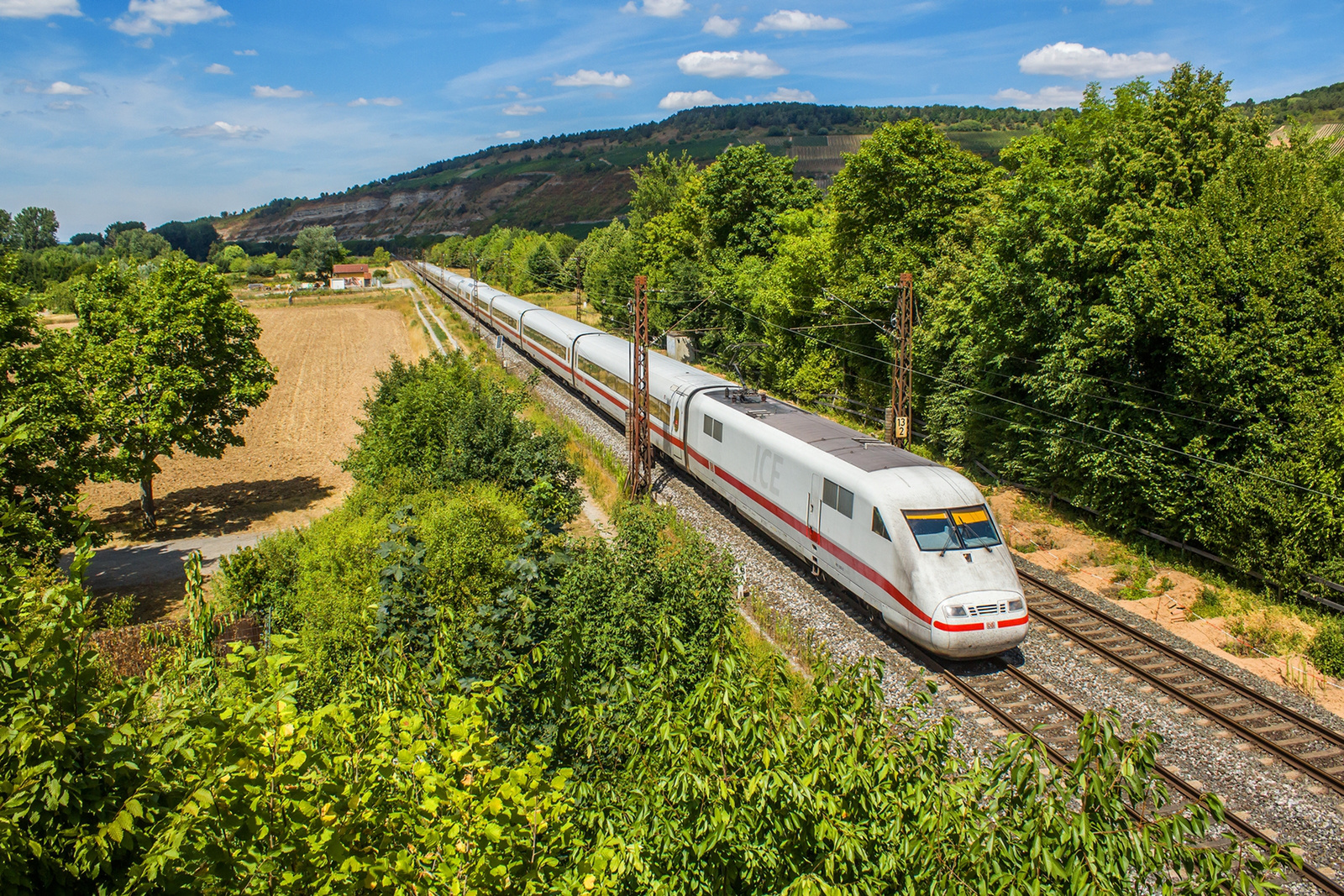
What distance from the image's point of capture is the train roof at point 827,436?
14.8 meters

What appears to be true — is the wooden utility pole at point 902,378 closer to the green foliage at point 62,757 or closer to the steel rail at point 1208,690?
the steel rail at point 1208,690

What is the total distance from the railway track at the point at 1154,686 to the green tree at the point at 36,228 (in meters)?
183

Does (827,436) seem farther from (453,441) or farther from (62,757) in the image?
(62,757)

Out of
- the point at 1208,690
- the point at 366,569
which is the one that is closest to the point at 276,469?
the point at 366,569

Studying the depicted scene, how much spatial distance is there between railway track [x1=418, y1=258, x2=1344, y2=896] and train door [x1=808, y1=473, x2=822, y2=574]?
1529 millimetres

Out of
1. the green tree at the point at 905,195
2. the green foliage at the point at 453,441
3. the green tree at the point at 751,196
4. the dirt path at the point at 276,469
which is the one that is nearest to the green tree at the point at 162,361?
the dirt path at the point at 276,469

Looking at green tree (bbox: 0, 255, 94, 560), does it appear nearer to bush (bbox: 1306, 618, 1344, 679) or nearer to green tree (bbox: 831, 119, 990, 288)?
bush (bbox: 1306, 618, 1344, 679)

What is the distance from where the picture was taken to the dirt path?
25.6m

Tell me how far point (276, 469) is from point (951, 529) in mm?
27799

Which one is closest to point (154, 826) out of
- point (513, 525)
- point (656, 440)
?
point (513, 525)

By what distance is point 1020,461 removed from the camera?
73.3 feet

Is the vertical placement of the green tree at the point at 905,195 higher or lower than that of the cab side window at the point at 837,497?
higher

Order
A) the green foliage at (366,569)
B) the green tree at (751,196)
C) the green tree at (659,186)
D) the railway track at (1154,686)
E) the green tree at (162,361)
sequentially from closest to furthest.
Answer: the green foliage at (366,569), the railway track at (1154,686), the green tree at (162,361), the green tree at (751,196), the green tree at (659,186)

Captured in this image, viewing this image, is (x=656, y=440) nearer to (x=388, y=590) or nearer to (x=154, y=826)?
(x=388, y=590)
